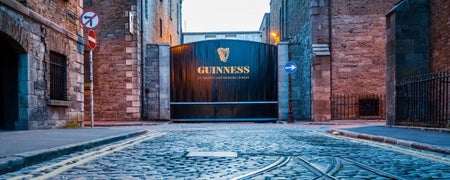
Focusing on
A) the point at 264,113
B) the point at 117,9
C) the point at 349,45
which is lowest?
the point at 264,113

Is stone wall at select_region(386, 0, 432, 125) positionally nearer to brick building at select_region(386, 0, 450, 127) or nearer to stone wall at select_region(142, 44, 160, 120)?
brick building at select_region(386, 0, 450, 127)

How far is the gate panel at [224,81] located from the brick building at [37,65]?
8414 millimetres

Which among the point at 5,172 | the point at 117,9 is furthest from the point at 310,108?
the point at 5,172

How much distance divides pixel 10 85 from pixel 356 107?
14459mm

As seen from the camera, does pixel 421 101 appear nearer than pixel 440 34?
Yes

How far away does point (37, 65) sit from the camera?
11.4 m

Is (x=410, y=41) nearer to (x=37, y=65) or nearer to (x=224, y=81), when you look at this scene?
(x=224, y=81)

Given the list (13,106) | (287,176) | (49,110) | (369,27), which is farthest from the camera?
(369,27)

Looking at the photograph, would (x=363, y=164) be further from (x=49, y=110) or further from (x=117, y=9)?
(x=117, y=9)

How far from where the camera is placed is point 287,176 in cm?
446

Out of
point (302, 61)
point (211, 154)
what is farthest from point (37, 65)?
point (302, 61)

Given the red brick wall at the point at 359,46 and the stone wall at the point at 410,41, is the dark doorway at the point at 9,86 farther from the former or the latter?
the red brick wall at the point at 359,46

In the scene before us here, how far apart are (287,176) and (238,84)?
17.4 metres

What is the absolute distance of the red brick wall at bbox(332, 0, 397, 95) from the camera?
774 inches
